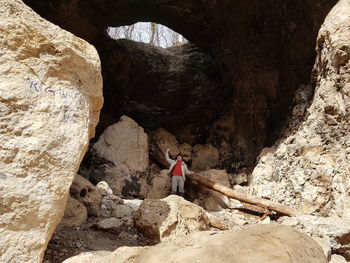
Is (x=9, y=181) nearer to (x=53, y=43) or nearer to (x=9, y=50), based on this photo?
(x=9, y=50)

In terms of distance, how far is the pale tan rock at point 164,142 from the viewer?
32.7 feet

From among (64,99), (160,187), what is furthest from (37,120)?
(160,187)

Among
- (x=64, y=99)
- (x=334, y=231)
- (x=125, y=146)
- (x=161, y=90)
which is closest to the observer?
(x=64, y=99)

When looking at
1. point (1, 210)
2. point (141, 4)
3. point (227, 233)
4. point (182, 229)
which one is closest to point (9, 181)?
point (1, 210)

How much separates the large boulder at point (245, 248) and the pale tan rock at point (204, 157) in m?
7.23

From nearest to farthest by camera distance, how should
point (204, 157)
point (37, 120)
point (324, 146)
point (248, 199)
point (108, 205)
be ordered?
point (37, 120), point (108, 205), point (324, 146), point (248, 199), point (204, 157)

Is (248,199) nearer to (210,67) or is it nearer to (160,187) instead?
(160,187)

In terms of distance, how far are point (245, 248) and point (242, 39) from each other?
775 cm

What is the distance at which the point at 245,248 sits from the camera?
2.09m

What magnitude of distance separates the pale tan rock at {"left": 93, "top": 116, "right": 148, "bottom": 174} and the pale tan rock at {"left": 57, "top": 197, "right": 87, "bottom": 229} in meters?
3.44

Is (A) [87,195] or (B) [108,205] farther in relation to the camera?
(B) [108,205]

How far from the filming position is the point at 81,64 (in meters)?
3.54

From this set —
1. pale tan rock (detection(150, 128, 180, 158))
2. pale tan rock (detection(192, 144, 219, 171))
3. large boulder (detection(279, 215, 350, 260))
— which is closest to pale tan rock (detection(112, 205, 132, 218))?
large boulder (detection(279, 215, 350, 260))

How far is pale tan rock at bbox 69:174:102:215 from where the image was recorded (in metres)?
4.99
